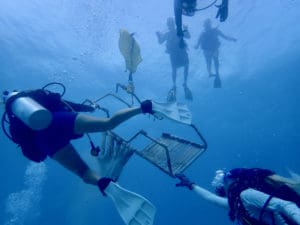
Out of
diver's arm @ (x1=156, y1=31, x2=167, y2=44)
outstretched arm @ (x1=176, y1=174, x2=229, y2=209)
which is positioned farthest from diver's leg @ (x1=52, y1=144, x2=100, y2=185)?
diver's arm @ (x1=156, y1=31, x2=167, y2=44)

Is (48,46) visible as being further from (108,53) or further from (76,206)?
(76,206)

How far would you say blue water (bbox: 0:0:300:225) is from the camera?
19078 mm

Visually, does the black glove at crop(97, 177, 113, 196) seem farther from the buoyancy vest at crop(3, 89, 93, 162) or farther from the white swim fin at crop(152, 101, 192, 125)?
the white swim fin at crop(152, 101, 192, 125)

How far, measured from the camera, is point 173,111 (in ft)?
17.3

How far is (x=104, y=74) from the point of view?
24.7 metres

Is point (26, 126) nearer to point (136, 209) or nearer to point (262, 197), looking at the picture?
point (136, 209)

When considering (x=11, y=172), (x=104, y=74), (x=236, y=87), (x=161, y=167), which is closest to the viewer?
(x=161, y=167)

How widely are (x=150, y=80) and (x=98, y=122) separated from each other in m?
21.2

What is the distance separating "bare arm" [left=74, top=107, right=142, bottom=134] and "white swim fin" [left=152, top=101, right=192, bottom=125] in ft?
0.94

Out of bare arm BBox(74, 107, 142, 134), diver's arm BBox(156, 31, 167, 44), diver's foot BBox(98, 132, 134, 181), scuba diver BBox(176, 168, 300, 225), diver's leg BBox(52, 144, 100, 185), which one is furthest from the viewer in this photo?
diver's arm BBox(156, 31, 167, 44)

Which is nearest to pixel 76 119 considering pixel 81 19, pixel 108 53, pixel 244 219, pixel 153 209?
pixel 153 209

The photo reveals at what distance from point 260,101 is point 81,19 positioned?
23.1m

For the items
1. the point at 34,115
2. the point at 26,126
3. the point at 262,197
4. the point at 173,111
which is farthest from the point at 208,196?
the point at 34,115

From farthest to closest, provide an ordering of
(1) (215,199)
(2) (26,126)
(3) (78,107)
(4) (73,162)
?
(1) (215,199)
(3) (78,107)
(4) (73,162)
(2) (26,126)
